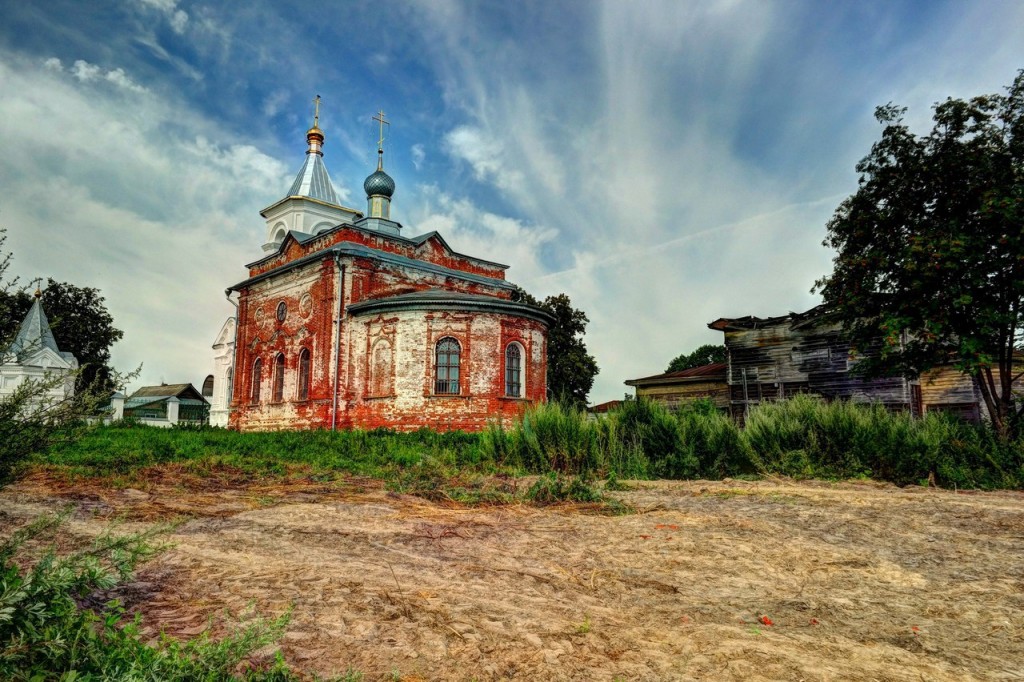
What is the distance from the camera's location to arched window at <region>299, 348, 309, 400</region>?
22.2 meters

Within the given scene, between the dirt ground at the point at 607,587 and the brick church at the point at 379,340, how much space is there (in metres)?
12.4

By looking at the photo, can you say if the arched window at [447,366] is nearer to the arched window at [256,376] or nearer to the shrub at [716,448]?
the arched window at [256,376]

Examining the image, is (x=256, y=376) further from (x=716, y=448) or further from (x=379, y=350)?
(x=716, y=448)

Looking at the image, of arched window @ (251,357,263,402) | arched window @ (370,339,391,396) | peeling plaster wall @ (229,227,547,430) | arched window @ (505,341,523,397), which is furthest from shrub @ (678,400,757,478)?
arched window @ (251,357,263,402)

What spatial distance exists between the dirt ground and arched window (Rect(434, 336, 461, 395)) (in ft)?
41.0

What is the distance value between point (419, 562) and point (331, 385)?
1669 cm

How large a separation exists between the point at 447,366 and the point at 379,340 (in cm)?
253

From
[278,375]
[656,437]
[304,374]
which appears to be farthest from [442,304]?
[656,437]

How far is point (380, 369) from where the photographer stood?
20.3 meters

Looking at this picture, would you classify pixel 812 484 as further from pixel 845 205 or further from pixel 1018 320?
pixel 845 205

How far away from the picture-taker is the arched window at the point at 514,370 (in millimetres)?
20438

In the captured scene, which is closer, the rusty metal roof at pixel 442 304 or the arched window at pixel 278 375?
the rusty metal roof at pixel 442 304

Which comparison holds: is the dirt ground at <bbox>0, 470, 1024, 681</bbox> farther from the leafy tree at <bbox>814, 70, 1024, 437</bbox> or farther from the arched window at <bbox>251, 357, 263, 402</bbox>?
the arched window at <bbox>251, 357, 263, 402</bbox>

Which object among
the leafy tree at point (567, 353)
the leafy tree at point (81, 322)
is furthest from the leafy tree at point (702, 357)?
the leafy tree at point (81, 322)
